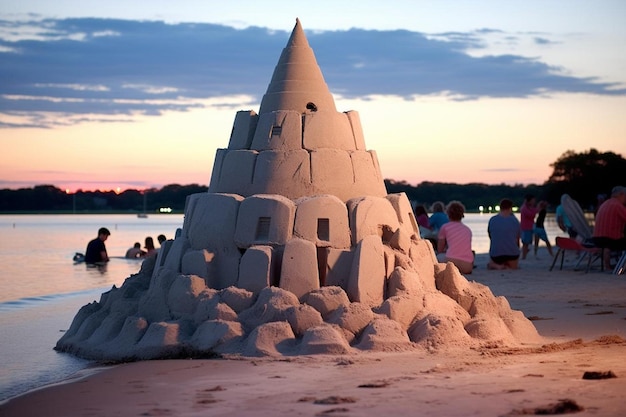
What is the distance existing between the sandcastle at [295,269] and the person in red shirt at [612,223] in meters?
6.57

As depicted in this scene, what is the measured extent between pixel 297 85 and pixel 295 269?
2.24 metres

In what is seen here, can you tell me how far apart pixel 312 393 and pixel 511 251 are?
11.3 metres

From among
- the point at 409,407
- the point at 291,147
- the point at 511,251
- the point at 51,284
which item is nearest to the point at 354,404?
the point at 409,407

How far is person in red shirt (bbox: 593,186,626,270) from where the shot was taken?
1571cm

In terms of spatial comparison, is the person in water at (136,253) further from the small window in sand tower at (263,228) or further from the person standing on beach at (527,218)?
the small window in sand tower at (263,228)

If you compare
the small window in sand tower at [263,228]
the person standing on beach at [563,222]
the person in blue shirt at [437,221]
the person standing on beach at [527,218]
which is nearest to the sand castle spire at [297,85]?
the small window in sand tower at [263,228]

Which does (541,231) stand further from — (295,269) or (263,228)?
(295,269)

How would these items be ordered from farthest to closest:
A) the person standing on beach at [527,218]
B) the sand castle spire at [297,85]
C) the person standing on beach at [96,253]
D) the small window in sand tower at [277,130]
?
the person standing on beach at [96,253], the person standing on beach at [527,218], the sand castle spire at [297,85], the small window in sand tower at [277,130]

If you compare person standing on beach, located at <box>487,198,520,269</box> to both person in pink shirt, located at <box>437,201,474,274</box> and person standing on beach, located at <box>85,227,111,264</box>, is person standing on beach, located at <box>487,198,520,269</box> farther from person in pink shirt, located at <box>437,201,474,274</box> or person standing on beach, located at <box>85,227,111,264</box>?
person standing on beach, located at <box>85,227,111,264</box>

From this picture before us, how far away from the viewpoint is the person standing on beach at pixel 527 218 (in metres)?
21.3

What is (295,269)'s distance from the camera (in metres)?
8.93

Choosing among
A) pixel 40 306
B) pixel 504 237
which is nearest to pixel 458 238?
pixel 504 237

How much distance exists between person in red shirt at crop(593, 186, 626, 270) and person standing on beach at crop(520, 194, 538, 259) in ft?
16.9

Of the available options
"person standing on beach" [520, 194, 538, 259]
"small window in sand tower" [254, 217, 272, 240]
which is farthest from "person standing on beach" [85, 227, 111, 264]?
"small window in sand tower" [254, 217, 272, 240]
